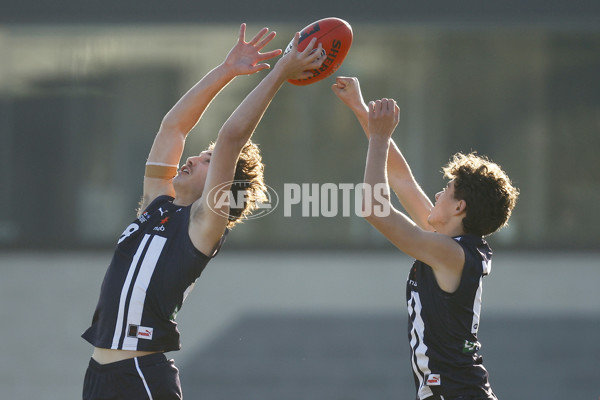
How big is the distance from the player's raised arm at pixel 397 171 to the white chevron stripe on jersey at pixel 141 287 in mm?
1078

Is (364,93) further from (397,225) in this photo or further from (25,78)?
(397,225)

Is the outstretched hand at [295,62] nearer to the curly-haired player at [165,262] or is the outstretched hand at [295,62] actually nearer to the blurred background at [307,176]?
the curly-haired player at [165,262]

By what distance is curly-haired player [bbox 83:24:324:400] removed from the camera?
2.96 meters

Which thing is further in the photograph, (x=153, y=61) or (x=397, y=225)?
(x=153, y=61)

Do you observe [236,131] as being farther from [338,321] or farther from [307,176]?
[338,321]

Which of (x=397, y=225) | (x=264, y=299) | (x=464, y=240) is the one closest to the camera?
(x=397, y=225)

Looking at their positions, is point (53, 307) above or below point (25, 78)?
below

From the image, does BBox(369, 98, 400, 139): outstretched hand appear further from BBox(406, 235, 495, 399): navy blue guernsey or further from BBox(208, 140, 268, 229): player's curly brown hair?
BBox(208, 140, 268, 229): player's curly brown hair

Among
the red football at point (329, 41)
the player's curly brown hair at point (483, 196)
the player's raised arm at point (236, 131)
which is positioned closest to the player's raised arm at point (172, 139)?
the red football at point (329, 41)

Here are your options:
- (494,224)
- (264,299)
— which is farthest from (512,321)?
(494,224)

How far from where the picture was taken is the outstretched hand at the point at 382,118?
293 cm

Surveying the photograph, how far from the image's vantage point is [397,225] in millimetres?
2877

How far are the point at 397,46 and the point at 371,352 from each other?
9.24ft

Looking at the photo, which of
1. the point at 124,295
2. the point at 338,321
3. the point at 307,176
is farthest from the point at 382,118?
the point at 338,321
